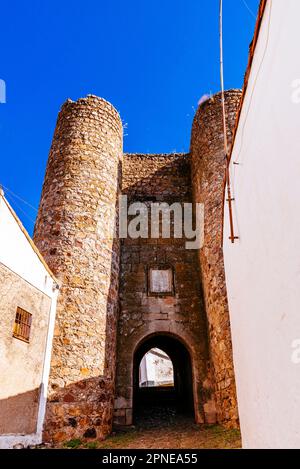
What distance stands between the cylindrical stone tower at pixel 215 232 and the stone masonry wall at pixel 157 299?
36 centimetres

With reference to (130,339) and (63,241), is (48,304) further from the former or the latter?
(130,339)

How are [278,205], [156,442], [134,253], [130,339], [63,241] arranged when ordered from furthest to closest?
1. [134,253]
2. [130,339]
3. [63,241]
4. [156,442]
5. [278,205]

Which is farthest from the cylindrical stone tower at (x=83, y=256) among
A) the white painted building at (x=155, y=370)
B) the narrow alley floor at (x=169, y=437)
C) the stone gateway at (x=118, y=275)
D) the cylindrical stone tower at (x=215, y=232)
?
the white painted building at (x=155, y=370)

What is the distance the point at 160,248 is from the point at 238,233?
500 cm

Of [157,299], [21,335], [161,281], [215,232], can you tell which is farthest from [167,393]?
[21,335]

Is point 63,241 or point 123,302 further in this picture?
point 123,302

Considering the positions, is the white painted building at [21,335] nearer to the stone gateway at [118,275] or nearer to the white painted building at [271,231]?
the stone gateway at [118,275]

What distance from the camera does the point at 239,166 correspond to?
372 centimetres

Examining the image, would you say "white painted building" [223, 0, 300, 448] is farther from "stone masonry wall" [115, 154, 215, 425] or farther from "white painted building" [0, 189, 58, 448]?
"stone masonry wall" [115, 154, 215, 425]

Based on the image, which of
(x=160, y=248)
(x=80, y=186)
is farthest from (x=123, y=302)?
(x=80, y=186)

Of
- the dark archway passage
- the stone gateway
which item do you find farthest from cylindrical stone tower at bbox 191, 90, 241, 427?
the dark archway passage

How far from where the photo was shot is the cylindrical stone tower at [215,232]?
6.33 metres

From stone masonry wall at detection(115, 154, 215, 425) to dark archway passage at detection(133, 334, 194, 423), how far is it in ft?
2.27

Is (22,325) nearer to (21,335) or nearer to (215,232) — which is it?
(21,335)
